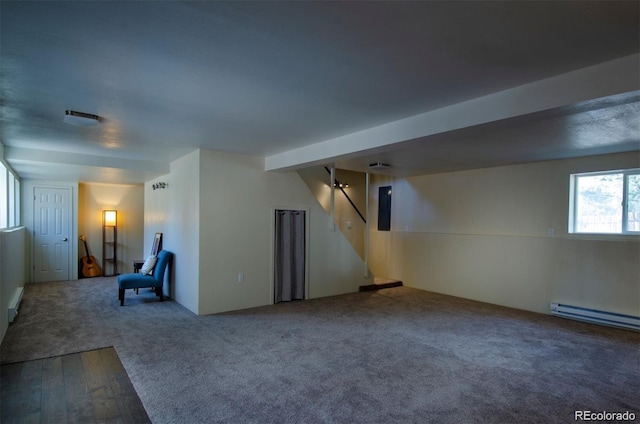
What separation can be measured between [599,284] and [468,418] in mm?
3841

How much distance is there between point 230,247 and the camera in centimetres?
544

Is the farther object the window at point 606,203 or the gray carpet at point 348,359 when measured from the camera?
the window at point 606,203

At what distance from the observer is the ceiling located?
1.78 metres

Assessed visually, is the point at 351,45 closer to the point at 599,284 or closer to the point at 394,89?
the point at 394,89

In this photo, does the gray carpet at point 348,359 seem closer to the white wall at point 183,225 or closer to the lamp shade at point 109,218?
the white wall at point 183,225

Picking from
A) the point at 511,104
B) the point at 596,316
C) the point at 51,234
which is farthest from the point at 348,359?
the point at 51,234

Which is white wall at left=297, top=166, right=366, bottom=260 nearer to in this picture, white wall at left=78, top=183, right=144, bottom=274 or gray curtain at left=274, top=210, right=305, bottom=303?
gray curtain at left=274, top=210, right=305, bottom=303

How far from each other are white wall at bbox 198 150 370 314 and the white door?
191 inches

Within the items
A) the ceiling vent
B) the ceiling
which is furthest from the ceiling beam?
the ceiling vent

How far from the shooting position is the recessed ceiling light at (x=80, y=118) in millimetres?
3374

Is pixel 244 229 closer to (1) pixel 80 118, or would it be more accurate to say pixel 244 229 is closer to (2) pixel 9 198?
(1) pixel 80 118

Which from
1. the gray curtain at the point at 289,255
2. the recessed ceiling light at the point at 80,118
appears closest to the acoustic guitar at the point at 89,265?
the gray curtain at the point at 289,255

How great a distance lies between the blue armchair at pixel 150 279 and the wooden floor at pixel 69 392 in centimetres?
216

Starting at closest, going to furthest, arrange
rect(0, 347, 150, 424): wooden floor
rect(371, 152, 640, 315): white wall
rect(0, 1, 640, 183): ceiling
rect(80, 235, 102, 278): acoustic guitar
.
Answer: rect(0, 1, 640, 183): ceiling, rect(0, 347, 150, 424): wooden floor, rect(371, 152, 640, 315): white wall, rect(80, 235, 102, 278): acoustic guitar
